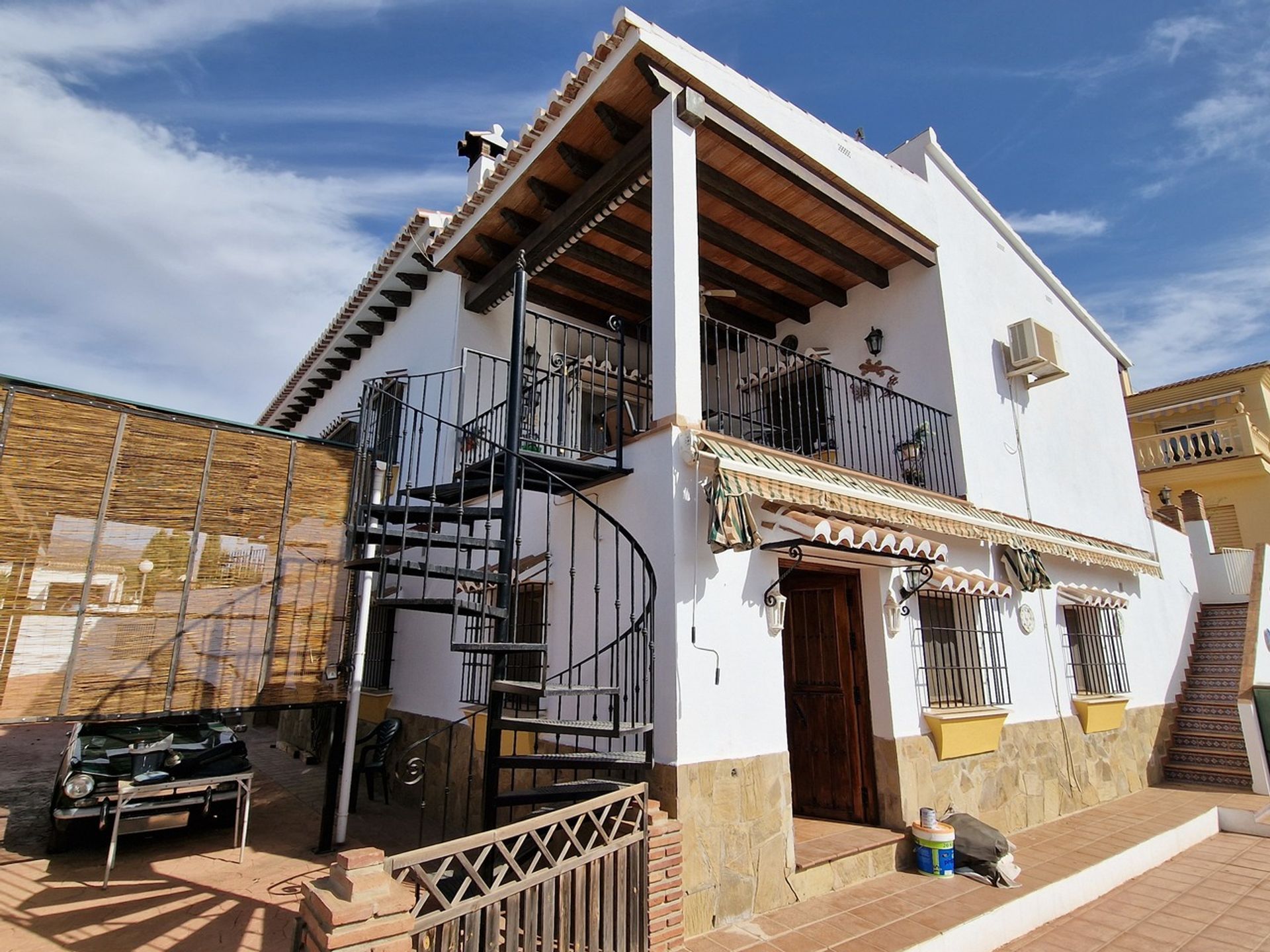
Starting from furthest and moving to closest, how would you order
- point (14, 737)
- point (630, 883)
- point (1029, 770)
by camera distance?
point (14, 737) < point (1029, 770) < point (630, 883)

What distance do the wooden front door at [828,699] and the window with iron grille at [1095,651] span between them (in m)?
3.62

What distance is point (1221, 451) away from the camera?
47.5 ft

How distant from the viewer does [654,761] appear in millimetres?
3832

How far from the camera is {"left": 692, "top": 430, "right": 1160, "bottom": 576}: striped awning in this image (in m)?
4.40

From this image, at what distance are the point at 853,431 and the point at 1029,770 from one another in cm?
391

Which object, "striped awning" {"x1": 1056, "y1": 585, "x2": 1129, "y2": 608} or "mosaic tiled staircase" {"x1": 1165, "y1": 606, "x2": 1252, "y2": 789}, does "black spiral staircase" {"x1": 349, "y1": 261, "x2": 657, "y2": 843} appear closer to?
"striped awning" {"x1": 1056, "y1": 585, "x2": 1129, "y2": 608}

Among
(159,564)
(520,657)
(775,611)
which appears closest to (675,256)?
(775,611)

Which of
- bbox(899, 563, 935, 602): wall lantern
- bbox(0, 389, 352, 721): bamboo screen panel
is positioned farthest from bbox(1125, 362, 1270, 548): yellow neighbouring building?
bbox(0, 389, 352, 721): bamboo screen panel

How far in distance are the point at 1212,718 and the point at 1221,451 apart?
8.68 meters

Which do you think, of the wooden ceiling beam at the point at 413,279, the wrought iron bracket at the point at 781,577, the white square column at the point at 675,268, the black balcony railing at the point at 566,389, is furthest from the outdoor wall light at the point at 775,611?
the wooden ceiling beam at the point at 413,279

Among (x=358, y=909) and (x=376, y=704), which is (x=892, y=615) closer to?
(x=358, y=909)

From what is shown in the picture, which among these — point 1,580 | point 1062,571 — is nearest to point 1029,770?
point 1062,571

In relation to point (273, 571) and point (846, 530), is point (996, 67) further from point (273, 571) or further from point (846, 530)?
point (273, 571)

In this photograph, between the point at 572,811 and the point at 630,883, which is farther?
the point at 630,883
